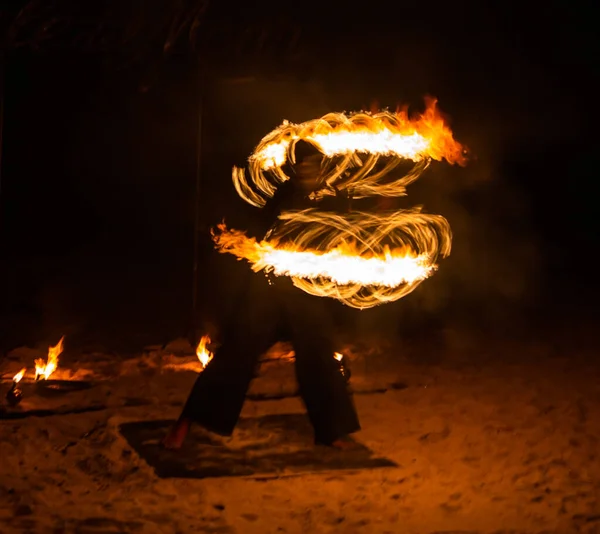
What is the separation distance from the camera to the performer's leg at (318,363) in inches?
235

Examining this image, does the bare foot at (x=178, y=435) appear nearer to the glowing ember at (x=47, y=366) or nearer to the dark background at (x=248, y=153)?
the glowing ember at (x=47, y=366)

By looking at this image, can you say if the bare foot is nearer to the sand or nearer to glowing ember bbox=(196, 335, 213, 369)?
the sand

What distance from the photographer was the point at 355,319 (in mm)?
12383

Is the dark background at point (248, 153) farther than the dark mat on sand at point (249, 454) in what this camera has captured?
Yes

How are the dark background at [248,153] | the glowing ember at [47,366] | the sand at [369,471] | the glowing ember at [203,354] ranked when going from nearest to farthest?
1. the sand at [369,471]
2. the glowing ember at [47,366]
3. the glowing ember at [203,354]
4. the dark background at [248,153]

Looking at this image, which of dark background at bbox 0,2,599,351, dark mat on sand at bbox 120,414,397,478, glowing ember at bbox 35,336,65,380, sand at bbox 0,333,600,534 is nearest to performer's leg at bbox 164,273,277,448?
dark mat on sand at bbox 120,414,397,478

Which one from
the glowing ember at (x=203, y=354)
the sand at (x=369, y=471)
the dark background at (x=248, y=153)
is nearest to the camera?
the sand at (x=369, y=471)

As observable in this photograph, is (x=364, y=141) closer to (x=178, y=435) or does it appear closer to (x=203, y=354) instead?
(x=178, y=435)

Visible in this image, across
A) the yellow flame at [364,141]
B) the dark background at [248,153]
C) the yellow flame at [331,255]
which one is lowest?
the yellow flame at [331,255]

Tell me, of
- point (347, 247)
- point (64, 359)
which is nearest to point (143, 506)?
point (347, 247)

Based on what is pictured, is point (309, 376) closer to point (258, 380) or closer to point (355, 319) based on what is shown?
point (258, 380)

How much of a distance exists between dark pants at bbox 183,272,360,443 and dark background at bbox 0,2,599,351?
5605 millimetres

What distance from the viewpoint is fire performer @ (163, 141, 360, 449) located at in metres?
5.86

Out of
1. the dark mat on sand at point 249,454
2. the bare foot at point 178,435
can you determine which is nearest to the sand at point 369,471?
the dark mat on sand at point 249,454
